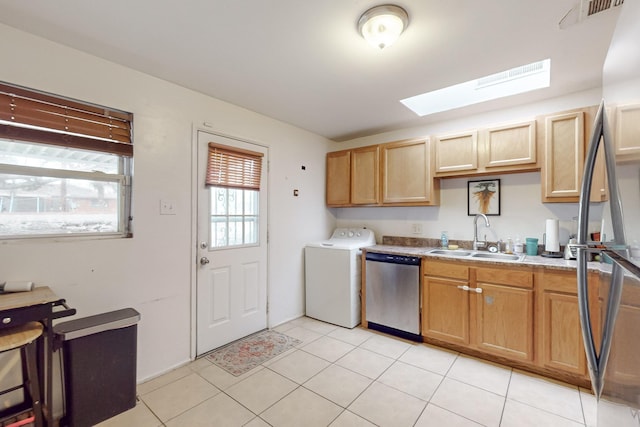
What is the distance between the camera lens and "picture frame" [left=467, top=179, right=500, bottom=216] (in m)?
2.90

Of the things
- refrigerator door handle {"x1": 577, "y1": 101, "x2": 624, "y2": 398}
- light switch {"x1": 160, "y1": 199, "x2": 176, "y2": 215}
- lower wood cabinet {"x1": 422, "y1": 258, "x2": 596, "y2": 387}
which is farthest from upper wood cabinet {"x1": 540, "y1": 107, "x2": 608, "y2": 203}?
light switch {"x1": 160, "y1": 199, "x2": 176, "y2": 215}

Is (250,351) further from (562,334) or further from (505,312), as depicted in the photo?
(562,334)

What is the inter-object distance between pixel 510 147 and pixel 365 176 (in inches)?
59.7

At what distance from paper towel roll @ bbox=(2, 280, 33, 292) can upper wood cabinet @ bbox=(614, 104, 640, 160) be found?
8.49 ft

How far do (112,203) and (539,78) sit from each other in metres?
3.58

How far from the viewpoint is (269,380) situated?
218 centimetres

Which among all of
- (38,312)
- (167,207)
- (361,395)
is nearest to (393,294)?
(361,395)

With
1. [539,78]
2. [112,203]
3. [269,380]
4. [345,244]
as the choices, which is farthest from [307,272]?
[539,78]

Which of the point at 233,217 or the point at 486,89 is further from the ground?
the point at 486,89

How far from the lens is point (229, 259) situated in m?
2.76

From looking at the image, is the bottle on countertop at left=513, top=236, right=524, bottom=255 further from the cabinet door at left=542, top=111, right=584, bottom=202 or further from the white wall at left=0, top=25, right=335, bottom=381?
the white wall at left=0, top=25, right=335, bottom=381

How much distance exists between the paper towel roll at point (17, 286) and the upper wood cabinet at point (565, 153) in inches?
148

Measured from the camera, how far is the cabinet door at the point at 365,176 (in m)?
3.44

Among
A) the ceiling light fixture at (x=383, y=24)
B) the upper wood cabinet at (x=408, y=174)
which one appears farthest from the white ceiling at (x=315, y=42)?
the upper wood cabinet at (x=408, y=174)
